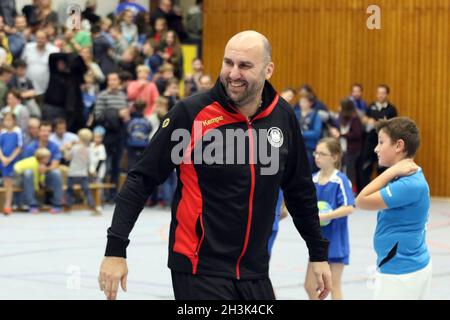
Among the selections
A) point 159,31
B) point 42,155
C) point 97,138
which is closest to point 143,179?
point 42,155

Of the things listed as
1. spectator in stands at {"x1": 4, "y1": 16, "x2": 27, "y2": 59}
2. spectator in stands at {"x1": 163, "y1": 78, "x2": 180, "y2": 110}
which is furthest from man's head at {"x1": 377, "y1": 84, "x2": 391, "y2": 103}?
spectator in stands at {"x1": 4, "y1": 16, "x2": 27, "y2": 59}

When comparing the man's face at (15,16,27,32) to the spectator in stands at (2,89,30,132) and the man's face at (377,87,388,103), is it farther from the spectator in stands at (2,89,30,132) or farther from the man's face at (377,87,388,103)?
the man's face at (377,87,388,103)

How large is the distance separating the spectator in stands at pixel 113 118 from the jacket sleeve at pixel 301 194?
14.2 meters

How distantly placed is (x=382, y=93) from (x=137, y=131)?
5123mm

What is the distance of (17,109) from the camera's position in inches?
730

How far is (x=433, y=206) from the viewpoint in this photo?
21062mm

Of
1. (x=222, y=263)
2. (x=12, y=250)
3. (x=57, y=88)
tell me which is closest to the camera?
(x=222, y=263)

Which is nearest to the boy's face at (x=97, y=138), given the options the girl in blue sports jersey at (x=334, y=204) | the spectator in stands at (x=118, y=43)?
the spectator in stands at (x=118, y=43)

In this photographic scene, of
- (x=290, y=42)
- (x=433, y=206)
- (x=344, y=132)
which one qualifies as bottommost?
(x=433, y=206)

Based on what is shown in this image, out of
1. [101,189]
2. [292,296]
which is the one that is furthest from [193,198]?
[101,189]

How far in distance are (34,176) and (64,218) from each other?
101cm

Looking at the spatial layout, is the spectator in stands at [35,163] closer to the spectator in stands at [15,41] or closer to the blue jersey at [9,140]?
the blue jersey at [9,140]

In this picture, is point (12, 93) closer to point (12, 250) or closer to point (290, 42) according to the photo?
point (12, 250)

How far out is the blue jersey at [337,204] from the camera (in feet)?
30.0
